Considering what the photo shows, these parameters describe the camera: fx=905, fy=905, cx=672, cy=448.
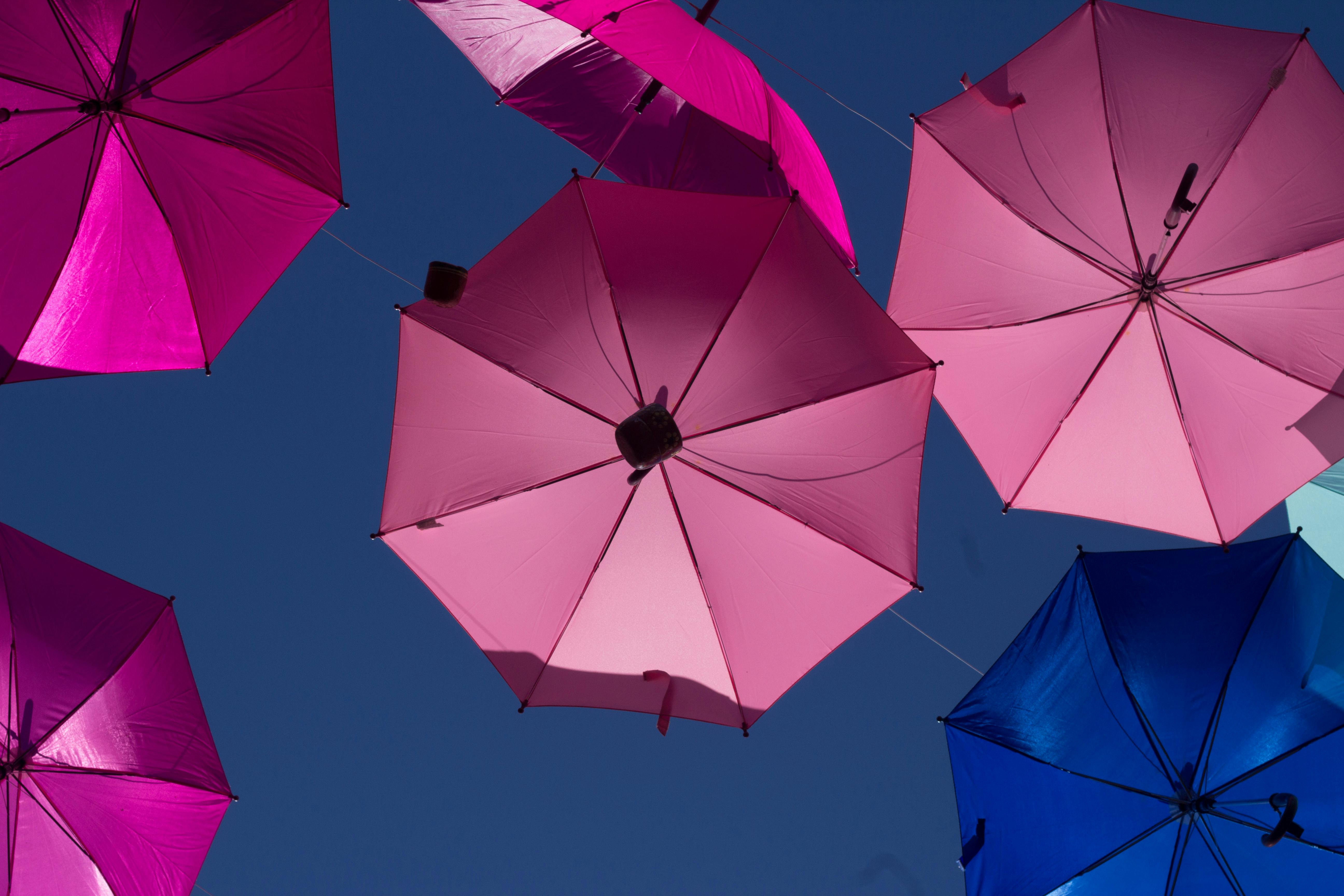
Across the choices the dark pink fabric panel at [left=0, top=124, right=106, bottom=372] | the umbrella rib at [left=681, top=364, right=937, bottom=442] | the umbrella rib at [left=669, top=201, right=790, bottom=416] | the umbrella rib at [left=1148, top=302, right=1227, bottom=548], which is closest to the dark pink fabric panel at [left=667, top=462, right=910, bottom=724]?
the umbrella rib at [left=681, top=364, right=937, bottom=442]

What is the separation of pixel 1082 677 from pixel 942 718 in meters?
0.92

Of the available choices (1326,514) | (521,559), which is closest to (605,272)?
(521,559)

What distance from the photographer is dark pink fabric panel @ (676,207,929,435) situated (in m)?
5.05

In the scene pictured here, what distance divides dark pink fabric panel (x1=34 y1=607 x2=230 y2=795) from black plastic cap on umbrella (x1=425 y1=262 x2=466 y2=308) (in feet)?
10.2

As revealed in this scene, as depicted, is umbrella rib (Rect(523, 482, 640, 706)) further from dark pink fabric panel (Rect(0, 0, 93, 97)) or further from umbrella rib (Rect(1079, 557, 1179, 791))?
dark pink fabric panel (Rect(0, 0, 93, 97))

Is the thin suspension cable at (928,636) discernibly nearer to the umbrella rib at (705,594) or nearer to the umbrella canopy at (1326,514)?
the umbrella rib at (705,594)

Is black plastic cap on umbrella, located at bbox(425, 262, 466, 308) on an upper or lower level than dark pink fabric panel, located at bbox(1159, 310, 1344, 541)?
upper

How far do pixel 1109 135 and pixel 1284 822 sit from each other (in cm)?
416

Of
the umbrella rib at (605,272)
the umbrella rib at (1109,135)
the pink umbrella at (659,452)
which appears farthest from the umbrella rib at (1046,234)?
the umbrella rib at (605,272)

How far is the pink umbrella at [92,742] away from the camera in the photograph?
576cm

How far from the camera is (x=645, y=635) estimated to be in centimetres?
559

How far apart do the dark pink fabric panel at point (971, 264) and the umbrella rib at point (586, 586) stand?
220 centimetres

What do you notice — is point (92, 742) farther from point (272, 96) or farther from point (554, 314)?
point (272, 96)

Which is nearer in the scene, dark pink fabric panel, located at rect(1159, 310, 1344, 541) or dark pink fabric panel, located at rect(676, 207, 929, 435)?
dark pink fabric panel, located at rect(676, 207, 929, 435)
